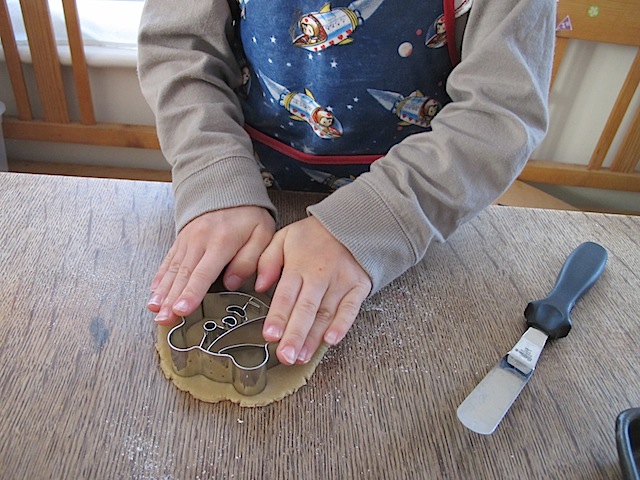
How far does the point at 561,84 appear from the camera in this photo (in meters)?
1.22

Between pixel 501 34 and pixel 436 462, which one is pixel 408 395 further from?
pixel 501 34

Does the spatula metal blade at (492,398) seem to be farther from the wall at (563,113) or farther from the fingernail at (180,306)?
the wall at (563,113)

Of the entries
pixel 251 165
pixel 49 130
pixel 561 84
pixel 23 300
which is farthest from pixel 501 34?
pixel 49 130

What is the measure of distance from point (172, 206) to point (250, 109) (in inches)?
7.1

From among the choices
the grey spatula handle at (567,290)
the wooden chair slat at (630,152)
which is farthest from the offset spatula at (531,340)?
the wooden chair slat at (630,152)

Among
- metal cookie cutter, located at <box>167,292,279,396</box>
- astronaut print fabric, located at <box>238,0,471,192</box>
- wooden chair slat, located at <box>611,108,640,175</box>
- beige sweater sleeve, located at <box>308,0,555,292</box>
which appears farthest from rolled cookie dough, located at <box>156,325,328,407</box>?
wooden chair slat, located at <box>611,108,640,175</box>

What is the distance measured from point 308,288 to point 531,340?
178mm

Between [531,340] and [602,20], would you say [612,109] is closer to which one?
[602,20]

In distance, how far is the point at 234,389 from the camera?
365 millimetres

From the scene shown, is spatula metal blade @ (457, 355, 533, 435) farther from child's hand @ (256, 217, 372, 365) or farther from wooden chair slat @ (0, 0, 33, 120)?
wooden chair slat @ (0, 0, 33, 120)

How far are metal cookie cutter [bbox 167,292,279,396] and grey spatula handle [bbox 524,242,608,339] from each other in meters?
0.22

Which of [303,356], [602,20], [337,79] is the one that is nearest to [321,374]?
[303,356]

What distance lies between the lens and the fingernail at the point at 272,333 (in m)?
0.38

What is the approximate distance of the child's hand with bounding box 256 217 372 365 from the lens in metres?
0.39
